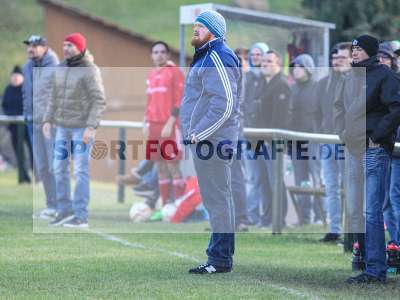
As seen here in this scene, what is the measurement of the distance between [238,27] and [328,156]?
455 cm

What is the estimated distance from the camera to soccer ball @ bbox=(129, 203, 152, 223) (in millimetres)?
14586

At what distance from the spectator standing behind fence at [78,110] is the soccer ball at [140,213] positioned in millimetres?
1276

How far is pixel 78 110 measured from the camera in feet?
43.9

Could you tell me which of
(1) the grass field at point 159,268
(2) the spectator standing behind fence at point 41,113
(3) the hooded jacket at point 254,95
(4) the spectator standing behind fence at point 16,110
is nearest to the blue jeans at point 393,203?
(1) the grass field at point 159,268

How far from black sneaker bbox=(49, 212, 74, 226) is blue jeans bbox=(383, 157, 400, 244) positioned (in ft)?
14.6

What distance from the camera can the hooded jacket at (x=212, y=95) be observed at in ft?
30.2

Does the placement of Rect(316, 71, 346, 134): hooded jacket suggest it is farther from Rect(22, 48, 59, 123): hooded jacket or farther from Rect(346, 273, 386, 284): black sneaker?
Rect(346, 273, 386, 284): black sneaker

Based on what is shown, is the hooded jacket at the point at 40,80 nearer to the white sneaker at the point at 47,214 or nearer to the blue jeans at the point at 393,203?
the white sneaker at the point at 47,214

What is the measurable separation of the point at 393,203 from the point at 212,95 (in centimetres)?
251

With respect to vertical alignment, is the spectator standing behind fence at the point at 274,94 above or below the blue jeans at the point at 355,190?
above

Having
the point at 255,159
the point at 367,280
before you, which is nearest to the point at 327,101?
the point at 255,159

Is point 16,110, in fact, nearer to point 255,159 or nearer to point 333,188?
point 255,159

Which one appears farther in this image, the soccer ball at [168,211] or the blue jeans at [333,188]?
the soccer ball at [168,211]

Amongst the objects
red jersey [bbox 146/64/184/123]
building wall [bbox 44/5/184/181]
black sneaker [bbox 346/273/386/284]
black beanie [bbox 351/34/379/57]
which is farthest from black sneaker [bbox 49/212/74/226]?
building wall [bbox 44/5/184/181]
